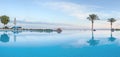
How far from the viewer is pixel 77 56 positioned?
1106 cm

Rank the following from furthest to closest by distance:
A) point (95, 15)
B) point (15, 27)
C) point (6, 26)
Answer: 1. point (95, 15)
2. point (6, 26)
3. point (15, 27)

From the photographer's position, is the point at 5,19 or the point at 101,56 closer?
the point at 101,56

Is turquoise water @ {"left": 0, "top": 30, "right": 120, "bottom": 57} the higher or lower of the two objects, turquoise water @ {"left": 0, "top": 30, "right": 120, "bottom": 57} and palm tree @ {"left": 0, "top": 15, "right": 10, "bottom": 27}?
the lower

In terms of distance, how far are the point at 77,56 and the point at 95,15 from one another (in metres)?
47.4

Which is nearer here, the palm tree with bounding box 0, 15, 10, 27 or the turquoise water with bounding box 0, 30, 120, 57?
the turquoise water with bounding box 0, 30, 120, 57

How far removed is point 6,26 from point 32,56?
40.2 m

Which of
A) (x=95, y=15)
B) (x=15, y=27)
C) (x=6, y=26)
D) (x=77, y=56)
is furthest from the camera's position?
(x=95, y=15)

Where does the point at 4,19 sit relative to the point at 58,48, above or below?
above

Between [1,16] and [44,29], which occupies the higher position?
[1,16]

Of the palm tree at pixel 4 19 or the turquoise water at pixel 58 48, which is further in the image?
the palm tree at pixel 4 19

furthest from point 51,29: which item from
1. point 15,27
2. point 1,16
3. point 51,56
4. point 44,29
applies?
point 51,56

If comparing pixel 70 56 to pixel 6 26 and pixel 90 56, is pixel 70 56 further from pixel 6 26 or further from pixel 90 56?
pixel 6 26

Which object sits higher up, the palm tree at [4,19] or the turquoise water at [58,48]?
the palm tree at [4,19]

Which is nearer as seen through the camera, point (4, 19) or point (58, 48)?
point (58, 48)
